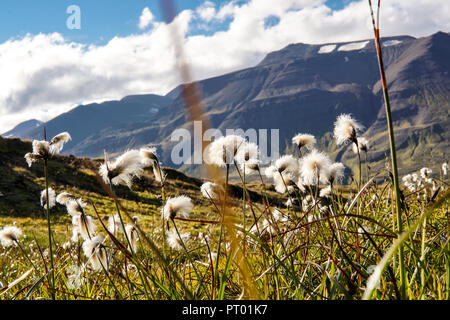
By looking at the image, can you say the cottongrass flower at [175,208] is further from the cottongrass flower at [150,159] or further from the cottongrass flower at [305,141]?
the cottongrass flower at [305,141]

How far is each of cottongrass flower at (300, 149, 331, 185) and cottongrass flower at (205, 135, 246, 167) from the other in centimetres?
138

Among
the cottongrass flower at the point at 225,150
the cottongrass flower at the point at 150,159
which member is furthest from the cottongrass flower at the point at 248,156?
the cottongrass flower at the point at 150,159

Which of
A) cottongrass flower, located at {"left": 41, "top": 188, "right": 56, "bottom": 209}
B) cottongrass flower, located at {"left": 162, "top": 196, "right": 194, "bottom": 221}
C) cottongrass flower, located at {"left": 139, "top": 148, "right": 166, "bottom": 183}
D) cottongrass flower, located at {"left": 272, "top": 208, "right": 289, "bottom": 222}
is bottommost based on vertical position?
cottongrass flower, located at {"left": 272, "top": 208, "right": 289, "bottom": 222}

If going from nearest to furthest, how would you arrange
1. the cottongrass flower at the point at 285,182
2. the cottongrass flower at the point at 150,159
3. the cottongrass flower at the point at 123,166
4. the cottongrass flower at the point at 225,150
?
the cottongrass flower at the point at 123,166, the cottongrass flower at the point at 225,150, the cottongrass flower at the point at 150,159, the cottongrass flower at the point at 285,182

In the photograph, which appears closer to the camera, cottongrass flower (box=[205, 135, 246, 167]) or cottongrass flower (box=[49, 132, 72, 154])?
cottongrass flower (box=[205, 135, 246, 167])

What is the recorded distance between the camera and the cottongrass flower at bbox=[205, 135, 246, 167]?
234 cm

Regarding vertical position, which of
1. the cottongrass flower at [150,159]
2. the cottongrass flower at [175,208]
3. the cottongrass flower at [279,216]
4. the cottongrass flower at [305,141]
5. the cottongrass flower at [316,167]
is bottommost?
the cottongrass flower at [279,216]

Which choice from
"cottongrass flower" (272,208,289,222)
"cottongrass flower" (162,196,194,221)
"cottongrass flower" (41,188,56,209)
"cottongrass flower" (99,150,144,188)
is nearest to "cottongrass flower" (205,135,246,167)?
"cottongrass flower" (162,196,194,221)

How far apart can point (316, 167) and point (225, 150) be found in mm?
1608

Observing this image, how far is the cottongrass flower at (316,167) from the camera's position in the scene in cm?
364

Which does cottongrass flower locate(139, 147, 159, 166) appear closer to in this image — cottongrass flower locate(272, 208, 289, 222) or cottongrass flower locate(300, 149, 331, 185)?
cottongrass flower locate(300, 149, 331, 185)

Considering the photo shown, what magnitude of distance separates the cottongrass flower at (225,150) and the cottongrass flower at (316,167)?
1.38 meters

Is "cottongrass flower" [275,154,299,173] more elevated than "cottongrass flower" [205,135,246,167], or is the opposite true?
"cottongrass flower" [205,135,246,167]
